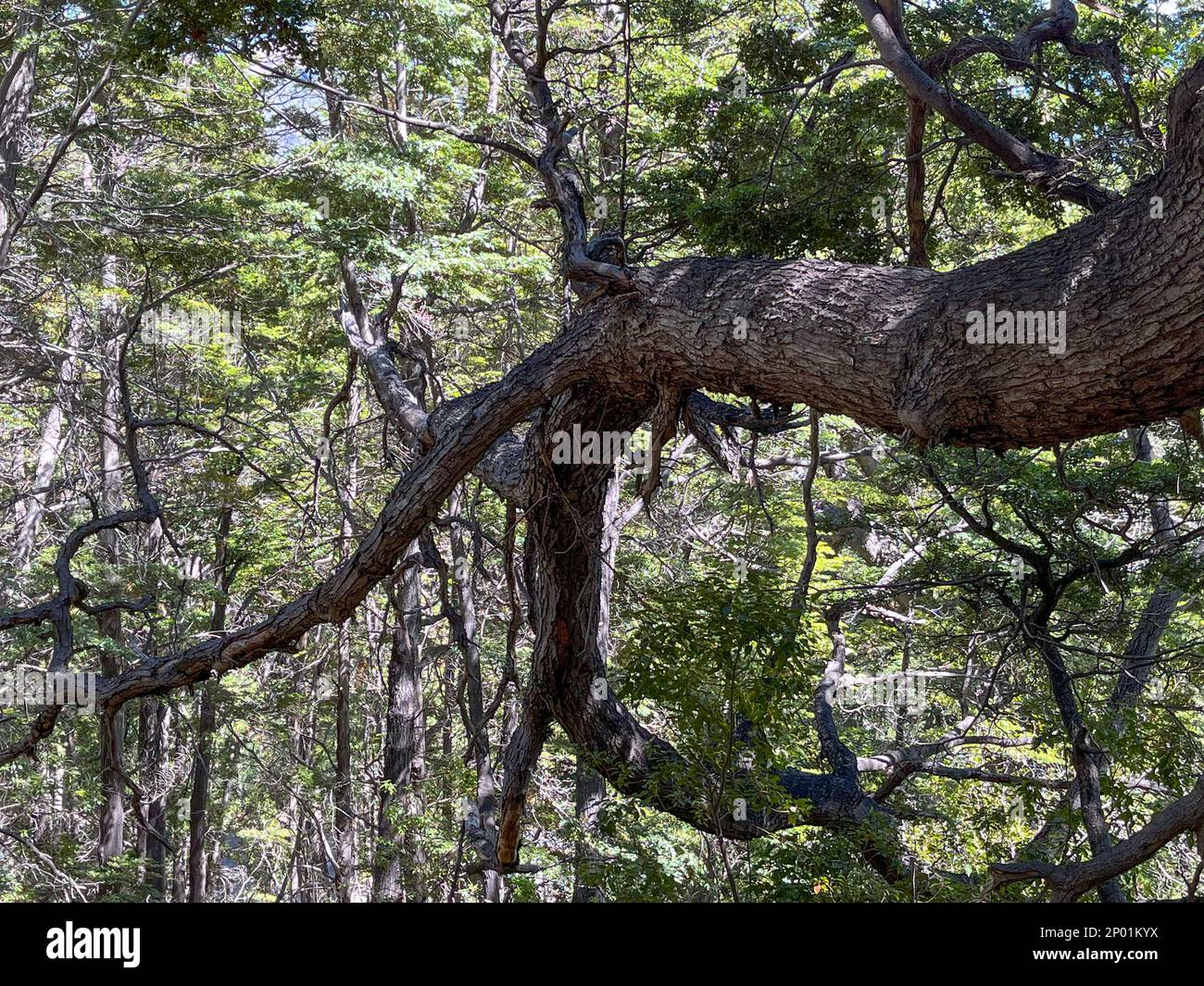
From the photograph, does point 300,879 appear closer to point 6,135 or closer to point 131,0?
point 6,135

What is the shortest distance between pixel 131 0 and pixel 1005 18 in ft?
22.3

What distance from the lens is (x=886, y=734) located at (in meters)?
11.6

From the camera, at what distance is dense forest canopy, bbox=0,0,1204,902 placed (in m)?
3.63

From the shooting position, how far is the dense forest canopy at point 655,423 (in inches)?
143
